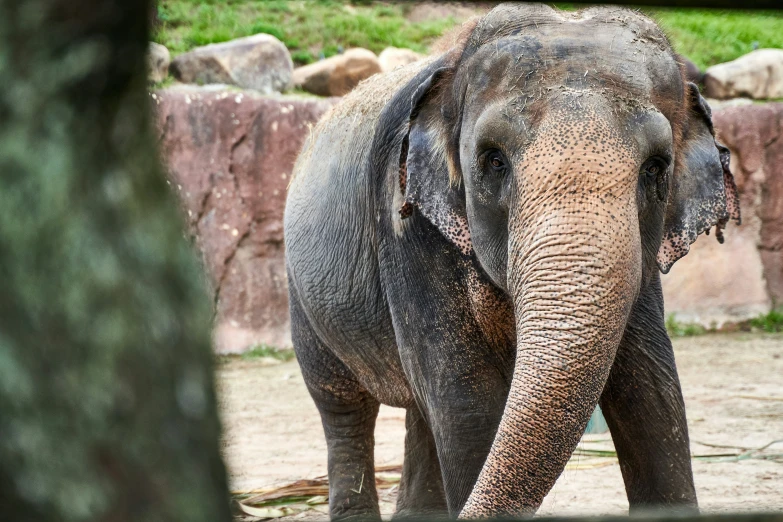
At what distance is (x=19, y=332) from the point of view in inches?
20.1

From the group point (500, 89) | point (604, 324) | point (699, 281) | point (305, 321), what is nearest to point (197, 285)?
point (604, 324)

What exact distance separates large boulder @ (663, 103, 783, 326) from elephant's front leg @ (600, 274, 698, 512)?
615 cm

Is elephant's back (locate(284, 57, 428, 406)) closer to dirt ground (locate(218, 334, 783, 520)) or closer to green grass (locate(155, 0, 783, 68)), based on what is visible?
dirt ground (locate(218, 334, 783, 520))

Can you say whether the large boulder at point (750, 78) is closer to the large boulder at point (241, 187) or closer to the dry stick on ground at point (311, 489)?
the large boulder at point (241, 187)

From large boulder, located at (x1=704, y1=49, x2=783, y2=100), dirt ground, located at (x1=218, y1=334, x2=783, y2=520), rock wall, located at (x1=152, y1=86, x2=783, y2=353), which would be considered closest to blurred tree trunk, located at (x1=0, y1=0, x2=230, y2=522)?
dirt ground, located at (x1=218, y1=334, x2=783, y2=520)

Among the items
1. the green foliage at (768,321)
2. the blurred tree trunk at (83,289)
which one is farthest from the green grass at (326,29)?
the blurred tree trunk at (83,289)

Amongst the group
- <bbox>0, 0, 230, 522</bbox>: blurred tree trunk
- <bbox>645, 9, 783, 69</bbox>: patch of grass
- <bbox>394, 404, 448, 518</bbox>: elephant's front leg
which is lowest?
<bbox>394, 404, 448, 518</bbox>: elephant's front leg

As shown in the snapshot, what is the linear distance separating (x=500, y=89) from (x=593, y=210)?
54 centimetres

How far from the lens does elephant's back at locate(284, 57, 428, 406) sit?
3.76 meters

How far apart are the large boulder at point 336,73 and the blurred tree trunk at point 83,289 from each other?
893 cm

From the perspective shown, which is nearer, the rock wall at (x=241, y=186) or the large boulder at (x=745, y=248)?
the rock wall at (x=241, y=186)

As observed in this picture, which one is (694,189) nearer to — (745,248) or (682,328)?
(682,328)

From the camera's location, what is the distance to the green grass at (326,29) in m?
10.4

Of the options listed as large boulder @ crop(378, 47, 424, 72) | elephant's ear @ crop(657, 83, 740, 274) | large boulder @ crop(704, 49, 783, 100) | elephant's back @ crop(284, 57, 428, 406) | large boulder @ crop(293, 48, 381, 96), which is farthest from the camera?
large boulder @ crop(704, 49, 783, 100)
